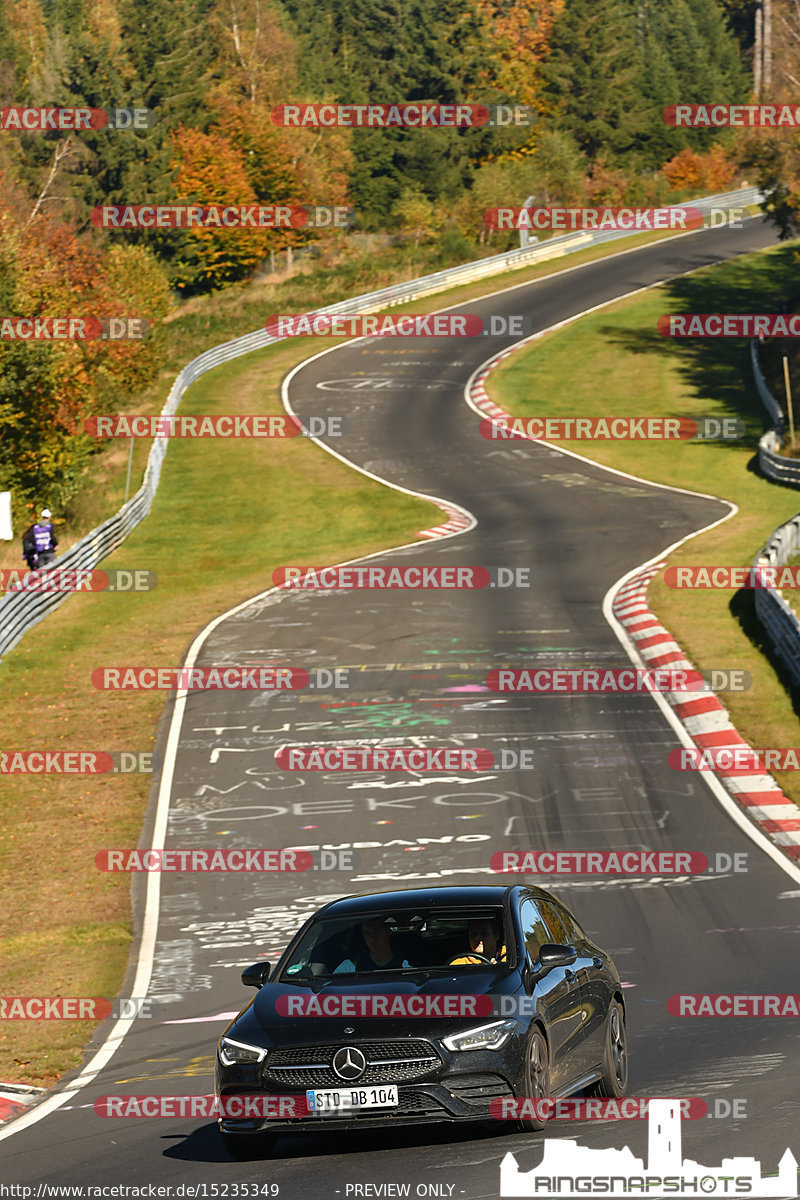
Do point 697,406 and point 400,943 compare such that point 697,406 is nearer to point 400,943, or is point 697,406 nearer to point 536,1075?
point 400,943

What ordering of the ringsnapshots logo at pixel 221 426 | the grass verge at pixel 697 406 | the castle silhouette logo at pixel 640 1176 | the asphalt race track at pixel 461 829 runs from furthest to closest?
1. the ringsnapshots logo at pixel 221 426
2. the grass verge at pixel 697 406
3. the asphalt race track at pixel 461 829
4. the castle silhouette logo at pixel 640 1176

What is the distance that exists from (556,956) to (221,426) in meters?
49.3

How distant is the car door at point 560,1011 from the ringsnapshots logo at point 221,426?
4661 cm

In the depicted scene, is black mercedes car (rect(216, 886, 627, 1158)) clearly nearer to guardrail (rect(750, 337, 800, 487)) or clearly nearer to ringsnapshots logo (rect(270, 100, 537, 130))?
guardrail (rect(750, 337, 800, 487))

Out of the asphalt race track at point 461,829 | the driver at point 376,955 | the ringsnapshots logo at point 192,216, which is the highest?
the ringsnapshots logo at point 192,216

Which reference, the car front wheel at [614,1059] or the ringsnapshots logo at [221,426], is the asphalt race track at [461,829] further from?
the ringsnapshots logo at [221,426]

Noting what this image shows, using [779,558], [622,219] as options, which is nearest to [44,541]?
[779,558]

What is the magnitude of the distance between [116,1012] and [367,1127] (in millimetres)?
6752

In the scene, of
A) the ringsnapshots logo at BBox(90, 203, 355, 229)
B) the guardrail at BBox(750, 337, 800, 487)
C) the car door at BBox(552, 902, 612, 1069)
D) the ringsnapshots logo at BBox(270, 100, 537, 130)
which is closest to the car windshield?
the car door at BBox(552, 902, 612, 1069)

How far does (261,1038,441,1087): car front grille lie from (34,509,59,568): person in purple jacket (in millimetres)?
28619

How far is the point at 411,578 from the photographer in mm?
36469

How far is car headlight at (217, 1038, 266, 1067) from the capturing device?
29.2 feet

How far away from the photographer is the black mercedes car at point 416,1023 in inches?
340

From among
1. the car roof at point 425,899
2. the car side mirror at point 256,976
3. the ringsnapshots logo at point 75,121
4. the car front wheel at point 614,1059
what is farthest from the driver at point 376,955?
the ringsnapshots logo at point 75,121
